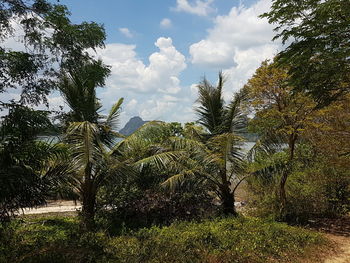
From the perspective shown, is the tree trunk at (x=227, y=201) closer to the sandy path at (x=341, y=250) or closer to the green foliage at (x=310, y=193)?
the green foliage at (x=310, y=193)

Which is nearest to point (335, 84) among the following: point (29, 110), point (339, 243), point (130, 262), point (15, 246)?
point (339, 243)

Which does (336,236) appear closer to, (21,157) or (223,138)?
(223,138)

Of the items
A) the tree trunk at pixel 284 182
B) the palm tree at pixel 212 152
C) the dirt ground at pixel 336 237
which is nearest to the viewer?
the dirt ground at pixel 336 237

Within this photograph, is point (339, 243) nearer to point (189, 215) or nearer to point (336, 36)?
point (189, 215)

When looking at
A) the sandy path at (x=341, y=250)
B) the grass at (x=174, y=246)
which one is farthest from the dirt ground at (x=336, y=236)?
the grass at (x=174, y=246)

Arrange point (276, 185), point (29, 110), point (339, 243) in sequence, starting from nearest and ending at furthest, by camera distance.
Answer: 1. point (29, 110)
2. point (339, 243)
3. point (276, 185)

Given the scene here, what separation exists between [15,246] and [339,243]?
26.9 ft

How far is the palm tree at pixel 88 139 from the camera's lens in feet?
27.3

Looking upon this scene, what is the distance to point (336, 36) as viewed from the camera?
5.71m

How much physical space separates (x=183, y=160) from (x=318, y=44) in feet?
19.2

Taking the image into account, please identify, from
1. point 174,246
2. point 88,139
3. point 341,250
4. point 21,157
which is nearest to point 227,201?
point 341,250

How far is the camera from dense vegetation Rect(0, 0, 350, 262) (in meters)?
5.56

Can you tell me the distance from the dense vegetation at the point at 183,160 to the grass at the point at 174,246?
4cm

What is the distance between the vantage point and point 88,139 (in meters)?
8.30
